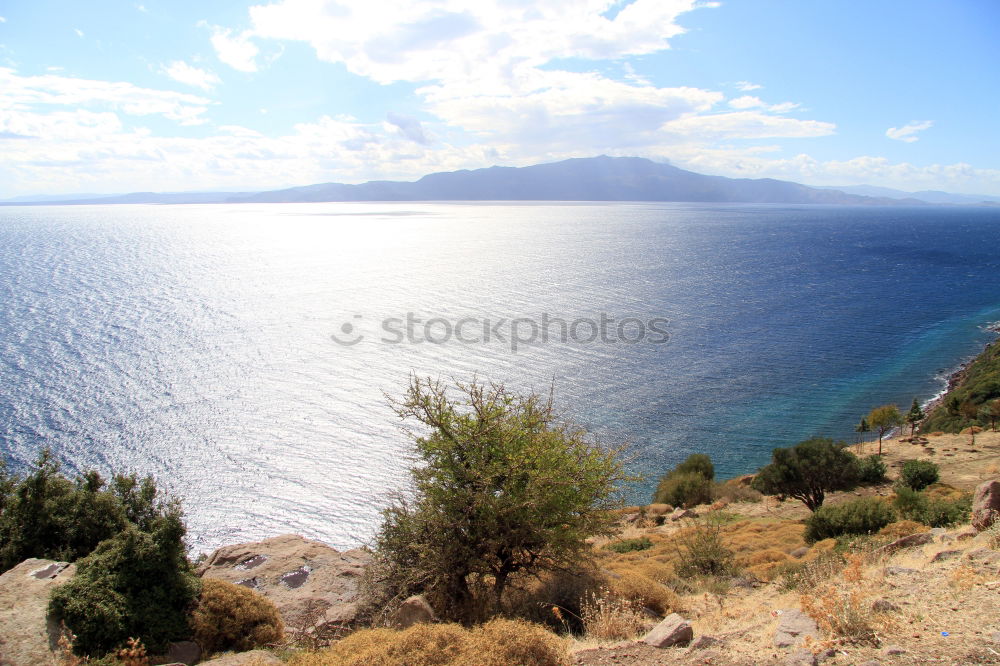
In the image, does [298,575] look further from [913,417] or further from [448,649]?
[913,417]

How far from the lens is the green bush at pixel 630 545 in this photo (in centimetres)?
2703

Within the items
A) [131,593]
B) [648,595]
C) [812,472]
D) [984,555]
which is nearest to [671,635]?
[648,595]

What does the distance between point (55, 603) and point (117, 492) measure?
761cm

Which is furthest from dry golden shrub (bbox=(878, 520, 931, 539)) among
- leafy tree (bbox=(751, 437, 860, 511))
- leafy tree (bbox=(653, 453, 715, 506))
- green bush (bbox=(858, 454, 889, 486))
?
leafy tree (bbox=(653, 453, 715, 506))

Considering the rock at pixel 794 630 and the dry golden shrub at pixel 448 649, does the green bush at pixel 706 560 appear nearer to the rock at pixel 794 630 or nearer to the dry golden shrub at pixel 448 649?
the rock at pixel 794 630

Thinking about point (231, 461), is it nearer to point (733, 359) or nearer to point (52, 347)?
point (52, 347)

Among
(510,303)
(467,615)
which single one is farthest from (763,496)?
(510,303)

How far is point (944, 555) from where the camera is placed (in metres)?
12.9

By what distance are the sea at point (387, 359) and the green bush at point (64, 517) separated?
940 centimetres

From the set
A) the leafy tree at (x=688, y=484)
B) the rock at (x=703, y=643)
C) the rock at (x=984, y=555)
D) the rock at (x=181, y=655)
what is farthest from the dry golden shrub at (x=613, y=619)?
the leafy tree at (x=688, y=484)

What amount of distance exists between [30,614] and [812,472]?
124 ft

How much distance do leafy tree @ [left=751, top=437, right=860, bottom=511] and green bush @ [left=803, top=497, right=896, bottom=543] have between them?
1267 cm

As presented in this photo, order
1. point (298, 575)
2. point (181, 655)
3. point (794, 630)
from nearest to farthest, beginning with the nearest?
point (794, 630)
point (181, 655)
point (298, 575)

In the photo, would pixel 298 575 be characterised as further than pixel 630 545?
No
